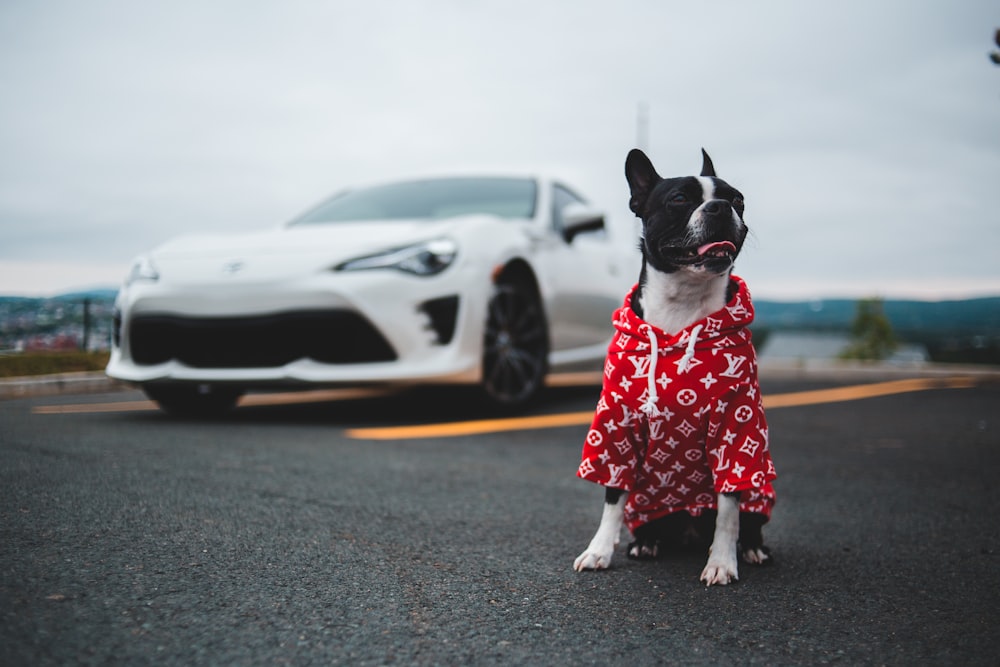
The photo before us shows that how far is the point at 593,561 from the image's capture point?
7.44ft

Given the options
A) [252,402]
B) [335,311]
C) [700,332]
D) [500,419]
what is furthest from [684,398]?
[252,402]

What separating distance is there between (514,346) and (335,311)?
51.9 inches

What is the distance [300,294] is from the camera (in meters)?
4.50

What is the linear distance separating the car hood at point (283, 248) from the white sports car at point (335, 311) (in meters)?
0.01

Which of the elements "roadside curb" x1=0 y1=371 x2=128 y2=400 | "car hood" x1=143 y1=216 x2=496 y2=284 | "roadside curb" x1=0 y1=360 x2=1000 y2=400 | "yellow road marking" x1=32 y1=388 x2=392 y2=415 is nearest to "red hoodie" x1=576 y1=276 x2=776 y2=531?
"car hood" x1=143 y1=216 x2=496 y2=284

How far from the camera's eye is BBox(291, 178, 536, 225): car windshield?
5.89 metres

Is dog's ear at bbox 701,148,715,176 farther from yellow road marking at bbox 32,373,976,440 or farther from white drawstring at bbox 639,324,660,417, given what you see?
yellow road marking at bbox 32,373,976,440

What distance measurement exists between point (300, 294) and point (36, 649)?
10.3 ft

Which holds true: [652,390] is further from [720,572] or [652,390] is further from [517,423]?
[517,423]

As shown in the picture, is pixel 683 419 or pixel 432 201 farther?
pixel 432 201

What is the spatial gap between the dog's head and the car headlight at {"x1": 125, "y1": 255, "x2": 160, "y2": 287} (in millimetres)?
3359

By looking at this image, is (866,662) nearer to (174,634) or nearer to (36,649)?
(174,634)

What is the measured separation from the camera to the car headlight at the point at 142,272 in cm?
485

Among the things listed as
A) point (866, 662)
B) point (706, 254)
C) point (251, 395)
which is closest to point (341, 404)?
point (251, 395)
